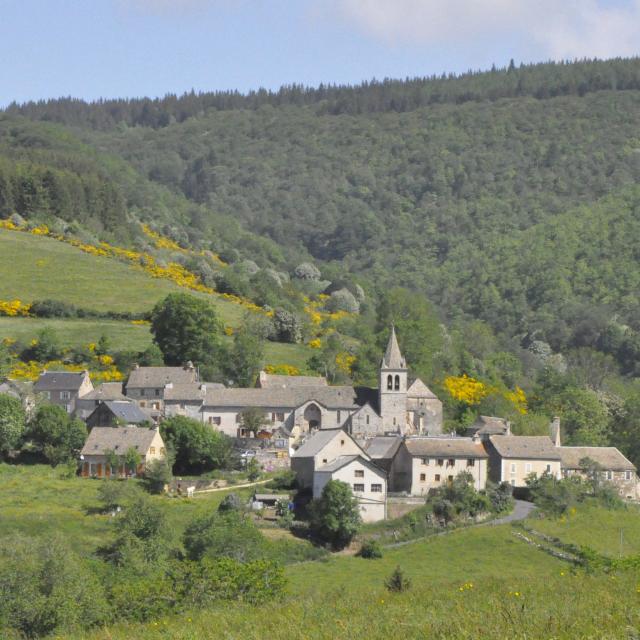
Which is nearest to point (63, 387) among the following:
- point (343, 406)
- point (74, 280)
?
point (343, 406)

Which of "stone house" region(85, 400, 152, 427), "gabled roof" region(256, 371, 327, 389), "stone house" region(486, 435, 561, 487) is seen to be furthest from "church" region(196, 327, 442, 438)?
"stone house" region(486, 435, 561, 487)

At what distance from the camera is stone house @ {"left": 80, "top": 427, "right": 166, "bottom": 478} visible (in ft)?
283

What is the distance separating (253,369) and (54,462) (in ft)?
92.0

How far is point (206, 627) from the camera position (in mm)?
39062

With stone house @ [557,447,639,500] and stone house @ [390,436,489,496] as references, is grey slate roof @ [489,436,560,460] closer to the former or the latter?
stone house @ [557,447,639,500]

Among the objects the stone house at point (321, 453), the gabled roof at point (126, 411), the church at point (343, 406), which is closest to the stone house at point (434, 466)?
the stone house at point (321, 453)

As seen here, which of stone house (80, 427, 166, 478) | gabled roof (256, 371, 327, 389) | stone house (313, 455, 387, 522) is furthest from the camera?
gabled roof (256, 371, 327, 389)

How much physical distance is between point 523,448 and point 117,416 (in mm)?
27432

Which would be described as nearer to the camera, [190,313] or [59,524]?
[59,524]

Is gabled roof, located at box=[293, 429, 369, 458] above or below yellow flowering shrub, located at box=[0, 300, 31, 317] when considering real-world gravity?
below

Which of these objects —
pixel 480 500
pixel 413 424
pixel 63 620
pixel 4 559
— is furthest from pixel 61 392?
pixel 63 620

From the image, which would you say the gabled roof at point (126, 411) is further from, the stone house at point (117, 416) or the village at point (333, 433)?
the village at point (333, 433)

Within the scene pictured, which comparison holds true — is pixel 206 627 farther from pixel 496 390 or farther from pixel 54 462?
pixel 496 390

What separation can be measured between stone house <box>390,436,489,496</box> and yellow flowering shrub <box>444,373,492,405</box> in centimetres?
2447
